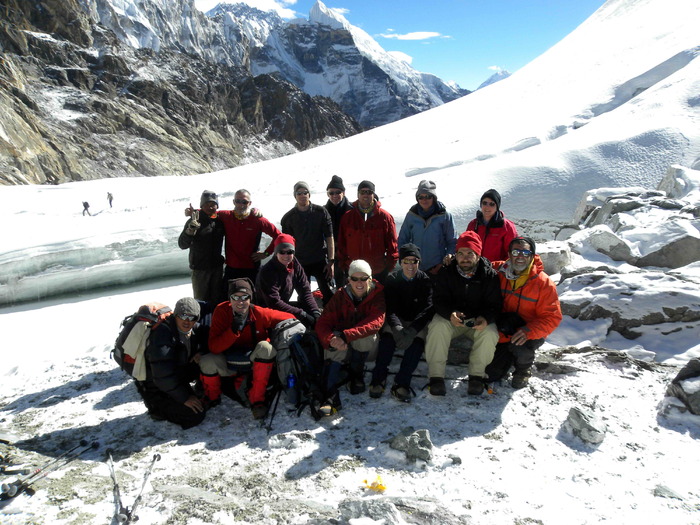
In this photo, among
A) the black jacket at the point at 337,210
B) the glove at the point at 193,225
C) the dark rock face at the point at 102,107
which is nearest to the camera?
the glove at the point at 193,225

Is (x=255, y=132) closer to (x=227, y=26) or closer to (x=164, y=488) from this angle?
(x=164, y=488)

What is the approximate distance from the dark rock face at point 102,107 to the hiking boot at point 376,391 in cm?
3764

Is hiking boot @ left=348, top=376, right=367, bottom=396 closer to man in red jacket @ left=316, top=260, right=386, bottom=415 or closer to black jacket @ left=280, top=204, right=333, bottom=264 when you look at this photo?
man in red jacket @ left=316, top=260, right=386, bottom=415

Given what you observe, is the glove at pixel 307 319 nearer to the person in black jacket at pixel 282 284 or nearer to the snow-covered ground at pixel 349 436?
the person in black jacket at pixel 282 284

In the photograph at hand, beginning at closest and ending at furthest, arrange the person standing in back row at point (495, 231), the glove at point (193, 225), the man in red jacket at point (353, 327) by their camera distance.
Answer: the man in red jacket at point (353, 327)
the person standing in back row at point (495, 231)
the glove at point (193, 225)

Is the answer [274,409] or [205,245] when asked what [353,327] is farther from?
[205,245]

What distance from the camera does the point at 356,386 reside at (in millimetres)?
3822

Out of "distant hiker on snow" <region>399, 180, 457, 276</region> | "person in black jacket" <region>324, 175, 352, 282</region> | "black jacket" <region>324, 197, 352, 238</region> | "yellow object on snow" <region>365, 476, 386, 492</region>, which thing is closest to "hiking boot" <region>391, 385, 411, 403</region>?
"yellow object on snow" <region>365, 476, 386, 492</region>

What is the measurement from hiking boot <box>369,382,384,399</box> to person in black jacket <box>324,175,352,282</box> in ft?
5.59

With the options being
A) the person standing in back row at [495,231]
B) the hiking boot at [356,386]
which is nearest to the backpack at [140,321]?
the hiking boot at [356,386]

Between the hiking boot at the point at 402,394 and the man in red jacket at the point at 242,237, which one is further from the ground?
the man in red jacket at the point at 242,237

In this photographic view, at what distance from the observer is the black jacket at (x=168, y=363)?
3.31 meters

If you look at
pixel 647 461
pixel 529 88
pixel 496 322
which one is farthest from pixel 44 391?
pixel 529 88

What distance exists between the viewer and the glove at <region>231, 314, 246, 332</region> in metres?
3.63
